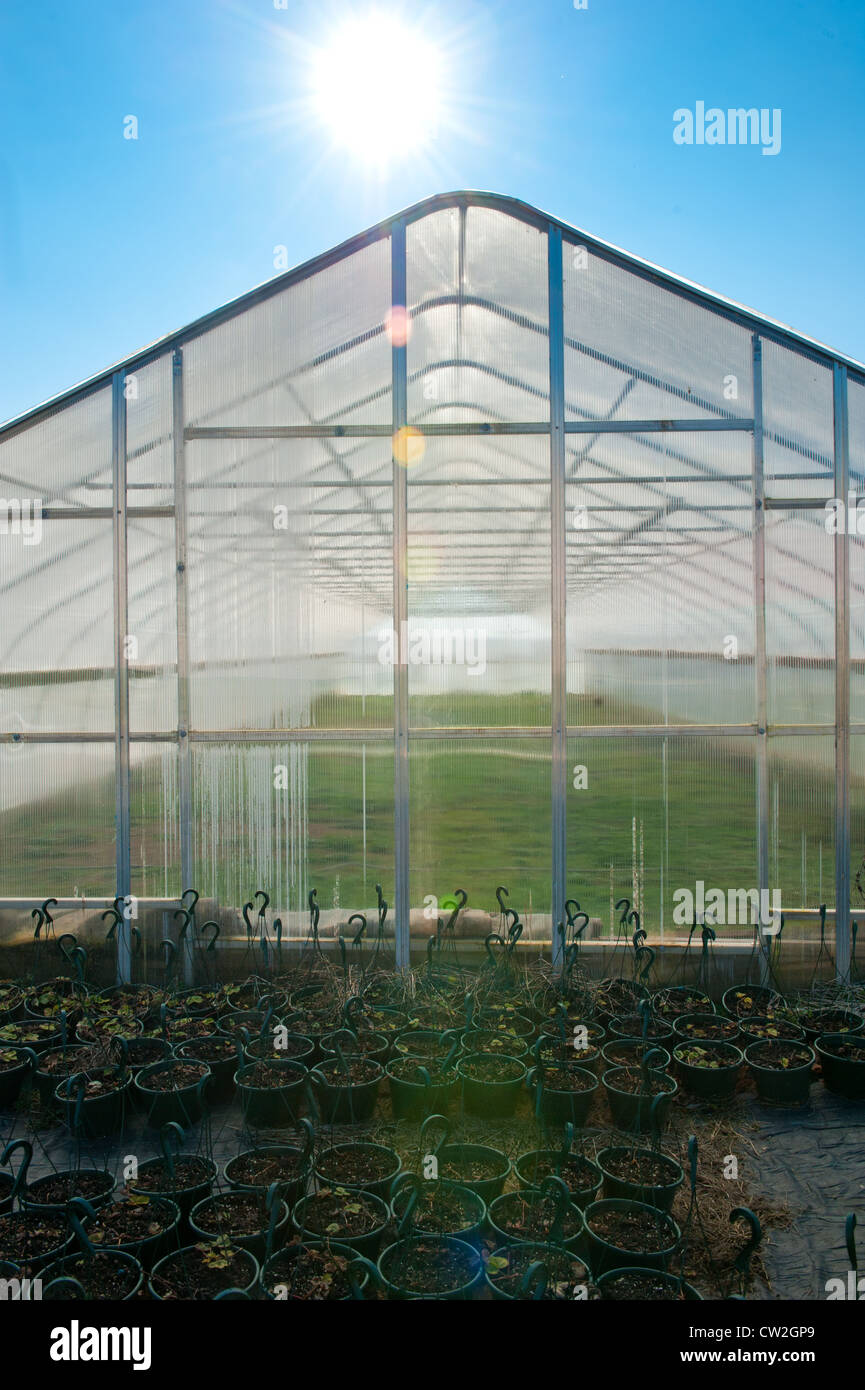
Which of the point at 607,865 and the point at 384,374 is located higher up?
the point at 384,374

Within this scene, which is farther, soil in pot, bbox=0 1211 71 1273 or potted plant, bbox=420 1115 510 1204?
potted plant, bbox=420 1115 510 1204

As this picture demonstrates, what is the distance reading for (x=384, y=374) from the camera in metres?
6.32

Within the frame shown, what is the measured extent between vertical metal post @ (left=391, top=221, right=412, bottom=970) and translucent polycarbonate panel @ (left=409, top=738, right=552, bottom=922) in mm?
81

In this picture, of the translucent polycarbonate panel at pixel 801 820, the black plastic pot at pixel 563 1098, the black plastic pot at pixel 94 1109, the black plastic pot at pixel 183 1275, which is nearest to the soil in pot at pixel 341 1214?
the black plastic pot at pixel 183 1275

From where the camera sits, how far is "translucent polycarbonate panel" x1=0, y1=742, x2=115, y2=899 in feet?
20.9

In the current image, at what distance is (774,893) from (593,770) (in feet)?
5.17

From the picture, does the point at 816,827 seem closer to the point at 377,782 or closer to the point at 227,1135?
the point at 377,782

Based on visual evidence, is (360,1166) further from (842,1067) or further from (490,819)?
(842,1067)

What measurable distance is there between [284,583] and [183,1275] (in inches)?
170

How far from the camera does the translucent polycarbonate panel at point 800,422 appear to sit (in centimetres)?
612

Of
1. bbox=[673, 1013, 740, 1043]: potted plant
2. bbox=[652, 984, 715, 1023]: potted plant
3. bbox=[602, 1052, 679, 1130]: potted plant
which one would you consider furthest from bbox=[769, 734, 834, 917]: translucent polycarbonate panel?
bbox=[602, 1052, 679, 1130]: potted plant

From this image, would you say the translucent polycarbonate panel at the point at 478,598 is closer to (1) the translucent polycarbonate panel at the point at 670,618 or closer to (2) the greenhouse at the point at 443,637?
(2) the greenhouse at the point at 443,637

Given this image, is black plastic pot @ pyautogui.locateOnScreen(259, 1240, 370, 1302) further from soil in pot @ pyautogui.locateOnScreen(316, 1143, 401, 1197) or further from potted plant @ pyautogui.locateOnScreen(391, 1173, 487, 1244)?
soil in pot @ pyautogui.locateOnScreen(316, 1143, 401, 1197)
